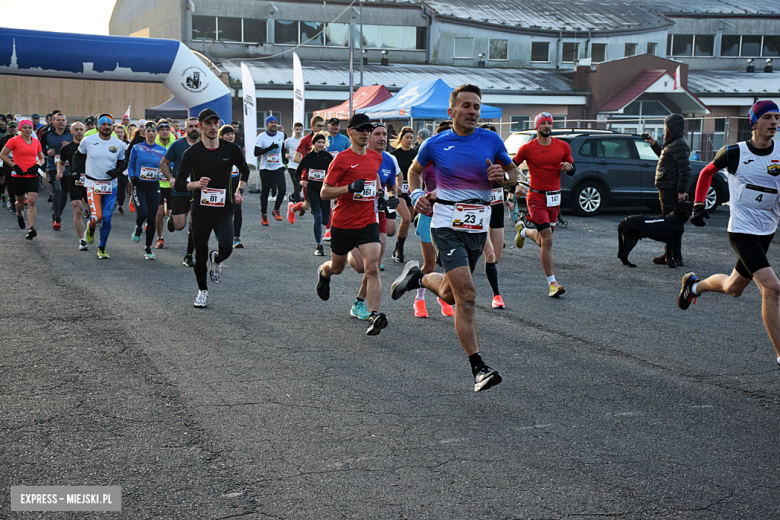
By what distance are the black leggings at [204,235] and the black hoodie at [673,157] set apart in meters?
6.33

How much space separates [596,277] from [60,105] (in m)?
34.4

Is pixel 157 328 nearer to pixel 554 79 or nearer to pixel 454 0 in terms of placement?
pixel 554 79

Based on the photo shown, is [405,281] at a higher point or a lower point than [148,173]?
lower

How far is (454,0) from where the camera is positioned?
49719mm

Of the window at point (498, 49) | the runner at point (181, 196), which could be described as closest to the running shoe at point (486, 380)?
the runner at point (181, 196)

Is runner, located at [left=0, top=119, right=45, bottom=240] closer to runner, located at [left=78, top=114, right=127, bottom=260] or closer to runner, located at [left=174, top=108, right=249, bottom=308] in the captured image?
runner, located at [left=78, top=114, right=127, bottom=260]

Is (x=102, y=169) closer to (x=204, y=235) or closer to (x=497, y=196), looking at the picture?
(x=204, y=235)

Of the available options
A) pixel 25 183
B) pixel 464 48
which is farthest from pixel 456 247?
pixel 464 48

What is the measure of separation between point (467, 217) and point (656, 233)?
6.33m

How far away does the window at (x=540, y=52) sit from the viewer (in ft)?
157

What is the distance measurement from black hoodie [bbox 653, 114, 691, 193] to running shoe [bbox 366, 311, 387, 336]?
618cm

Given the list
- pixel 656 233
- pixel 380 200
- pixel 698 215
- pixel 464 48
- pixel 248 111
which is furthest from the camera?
pixel 464 48

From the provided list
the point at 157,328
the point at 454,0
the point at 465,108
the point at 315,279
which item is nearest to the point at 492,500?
the point at 465,108

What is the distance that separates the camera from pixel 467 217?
553 cm
